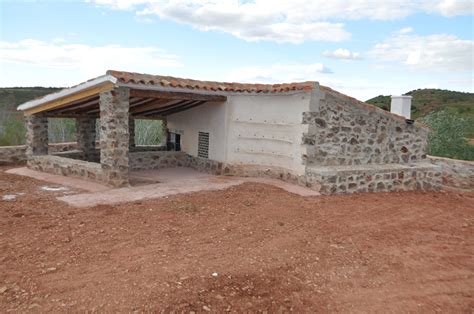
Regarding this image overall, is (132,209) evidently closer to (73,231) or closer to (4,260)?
(73,231)

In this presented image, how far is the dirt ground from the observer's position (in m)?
3.86

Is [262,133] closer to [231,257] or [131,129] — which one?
[131,129]

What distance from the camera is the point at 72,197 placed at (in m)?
7.69

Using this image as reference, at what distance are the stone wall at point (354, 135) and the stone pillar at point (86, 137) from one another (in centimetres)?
790

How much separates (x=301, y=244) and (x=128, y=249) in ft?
8.16

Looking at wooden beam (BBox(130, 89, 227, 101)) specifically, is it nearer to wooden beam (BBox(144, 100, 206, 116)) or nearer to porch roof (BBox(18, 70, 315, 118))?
porch roof (BBox(18, 70, 315, 118))

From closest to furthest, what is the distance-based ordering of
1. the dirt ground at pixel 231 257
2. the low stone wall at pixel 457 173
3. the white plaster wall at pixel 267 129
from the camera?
the dirt ground at pixel 231 257 → the white plaster wall at pixel 267 129 → the low stone wall at pixel 457 173

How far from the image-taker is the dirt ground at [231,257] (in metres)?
3.86

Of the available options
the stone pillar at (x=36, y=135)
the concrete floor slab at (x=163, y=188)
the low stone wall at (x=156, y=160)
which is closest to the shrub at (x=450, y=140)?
the concrete floor slab at (x=163, y=188)

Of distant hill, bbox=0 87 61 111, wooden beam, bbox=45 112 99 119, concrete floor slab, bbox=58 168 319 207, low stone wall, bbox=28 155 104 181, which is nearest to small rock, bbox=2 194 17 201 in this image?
concrete floor slab, bbox=58 168 319 207

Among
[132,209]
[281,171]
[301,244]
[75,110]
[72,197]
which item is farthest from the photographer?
[75,110]

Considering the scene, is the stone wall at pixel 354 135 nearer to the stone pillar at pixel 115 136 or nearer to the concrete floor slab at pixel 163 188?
the concrete floor slab at pixel 163 188

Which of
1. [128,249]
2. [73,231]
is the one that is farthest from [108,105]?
[128,249]

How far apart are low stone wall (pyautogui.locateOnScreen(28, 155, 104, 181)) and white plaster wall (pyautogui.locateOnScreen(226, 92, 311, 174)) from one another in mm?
3736
